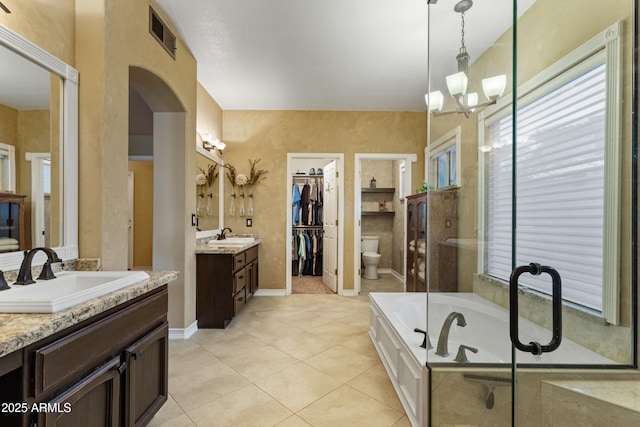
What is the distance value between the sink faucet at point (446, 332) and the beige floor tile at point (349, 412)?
57 centimetres

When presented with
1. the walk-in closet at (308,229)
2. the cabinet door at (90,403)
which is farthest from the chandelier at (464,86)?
the walk-in closet at (308,229)

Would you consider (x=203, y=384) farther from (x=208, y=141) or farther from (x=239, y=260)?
(x=208, y=141)

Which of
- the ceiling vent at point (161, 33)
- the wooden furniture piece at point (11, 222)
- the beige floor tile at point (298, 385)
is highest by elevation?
the ceiling vent at point (161, 33)

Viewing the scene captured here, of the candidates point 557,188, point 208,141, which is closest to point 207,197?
point 208,141

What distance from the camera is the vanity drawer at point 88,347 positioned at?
2.94ft

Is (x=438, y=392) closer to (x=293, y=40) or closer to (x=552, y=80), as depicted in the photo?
(x=552, y=80)

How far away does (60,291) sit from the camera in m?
1.35

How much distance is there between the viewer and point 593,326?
136cm

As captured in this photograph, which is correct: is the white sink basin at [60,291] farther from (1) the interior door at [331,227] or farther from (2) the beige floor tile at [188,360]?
(1) the interior door at [331,227]

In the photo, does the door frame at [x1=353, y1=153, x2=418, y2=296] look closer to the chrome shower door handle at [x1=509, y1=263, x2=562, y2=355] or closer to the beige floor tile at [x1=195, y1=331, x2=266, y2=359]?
the beige floor tile at [x1=195, y1=331, x2=266, y2=359]

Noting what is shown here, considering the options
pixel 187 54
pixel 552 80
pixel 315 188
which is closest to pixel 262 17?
pixel 187 54

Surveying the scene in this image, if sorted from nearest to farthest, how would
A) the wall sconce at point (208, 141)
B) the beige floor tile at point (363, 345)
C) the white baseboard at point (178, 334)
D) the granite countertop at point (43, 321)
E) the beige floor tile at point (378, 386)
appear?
the granite countertop at point (43, 321), the beige floor tile at point (378, 386), the beige floor tile at point (363, 345), the white baseboard at point (178, 334), the wall sconce at point (208, 141)

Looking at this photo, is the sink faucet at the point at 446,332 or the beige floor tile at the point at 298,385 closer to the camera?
the sink faucet at the point at 446,332

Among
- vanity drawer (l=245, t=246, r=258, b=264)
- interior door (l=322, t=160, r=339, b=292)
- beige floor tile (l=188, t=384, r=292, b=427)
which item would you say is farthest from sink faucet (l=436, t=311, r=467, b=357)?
interior door (l=322, t=160, r=339, b=292)
